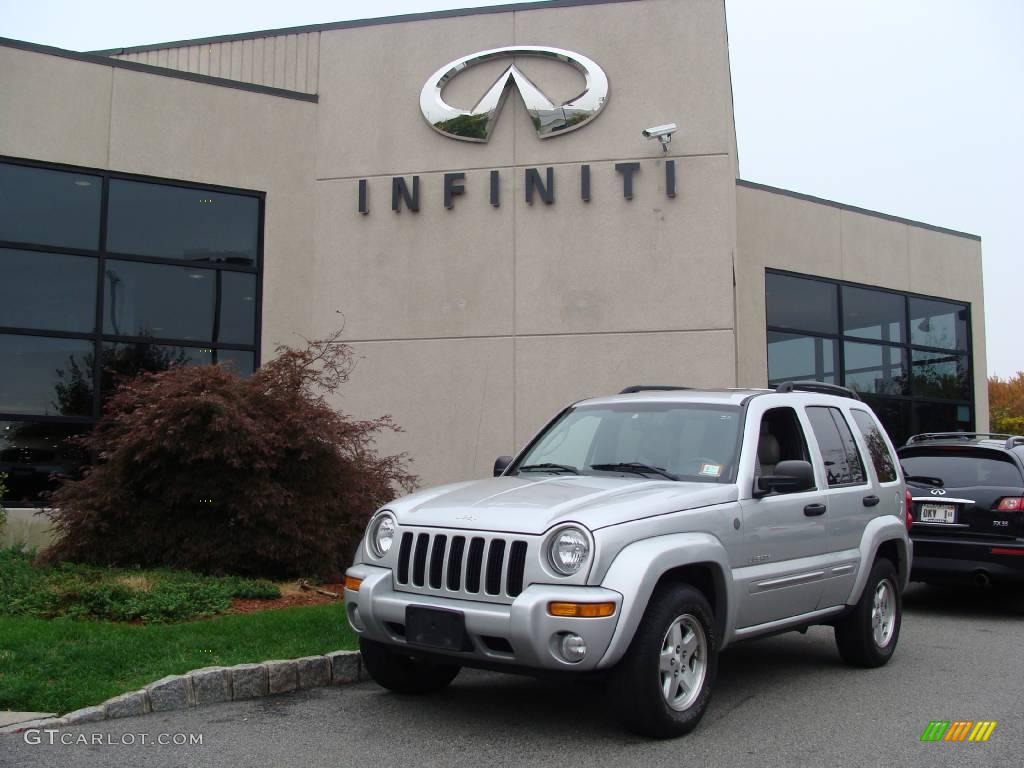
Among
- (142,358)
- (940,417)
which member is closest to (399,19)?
(142,358)

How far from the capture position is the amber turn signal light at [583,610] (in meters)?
4.80

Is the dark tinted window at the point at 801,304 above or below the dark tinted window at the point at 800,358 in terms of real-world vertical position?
above

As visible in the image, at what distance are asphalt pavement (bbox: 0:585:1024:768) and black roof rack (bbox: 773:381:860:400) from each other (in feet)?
6.46

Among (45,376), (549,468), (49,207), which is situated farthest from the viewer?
(49,207)

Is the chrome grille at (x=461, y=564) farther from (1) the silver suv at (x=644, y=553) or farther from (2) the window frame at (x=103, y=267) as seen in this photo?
(2) the window frame at (x=103, y=267)

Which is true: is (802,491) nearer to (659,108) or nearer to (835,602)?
(835,602)

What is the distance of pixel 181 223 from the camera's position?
1344 centimetres

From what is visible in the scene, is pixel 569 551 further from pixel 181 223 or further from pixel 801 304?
pixel 801 304

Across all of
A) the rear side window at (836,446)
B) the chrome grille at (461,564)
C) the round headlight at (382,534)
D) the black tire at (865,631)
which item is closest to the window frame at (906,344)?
the rear side window at (836,446)

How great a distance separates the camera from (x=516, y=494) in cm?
562

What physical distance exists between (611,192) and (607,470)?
25.8ft

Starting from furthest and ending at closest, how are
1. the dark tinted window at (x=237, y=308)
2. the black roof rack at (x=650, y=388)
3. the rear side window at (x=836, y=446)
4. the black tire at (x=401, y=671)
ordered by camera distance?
the dark tinted window at (x=237, y=308) → the black roof rack at (x=650, y=388) → the rear side window at (x=836, y=446) → the black tire at (x=401, y=671)

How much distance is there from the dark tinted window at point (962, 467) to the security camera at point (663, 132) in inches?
202

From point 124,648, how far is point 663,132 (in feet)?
30.5
